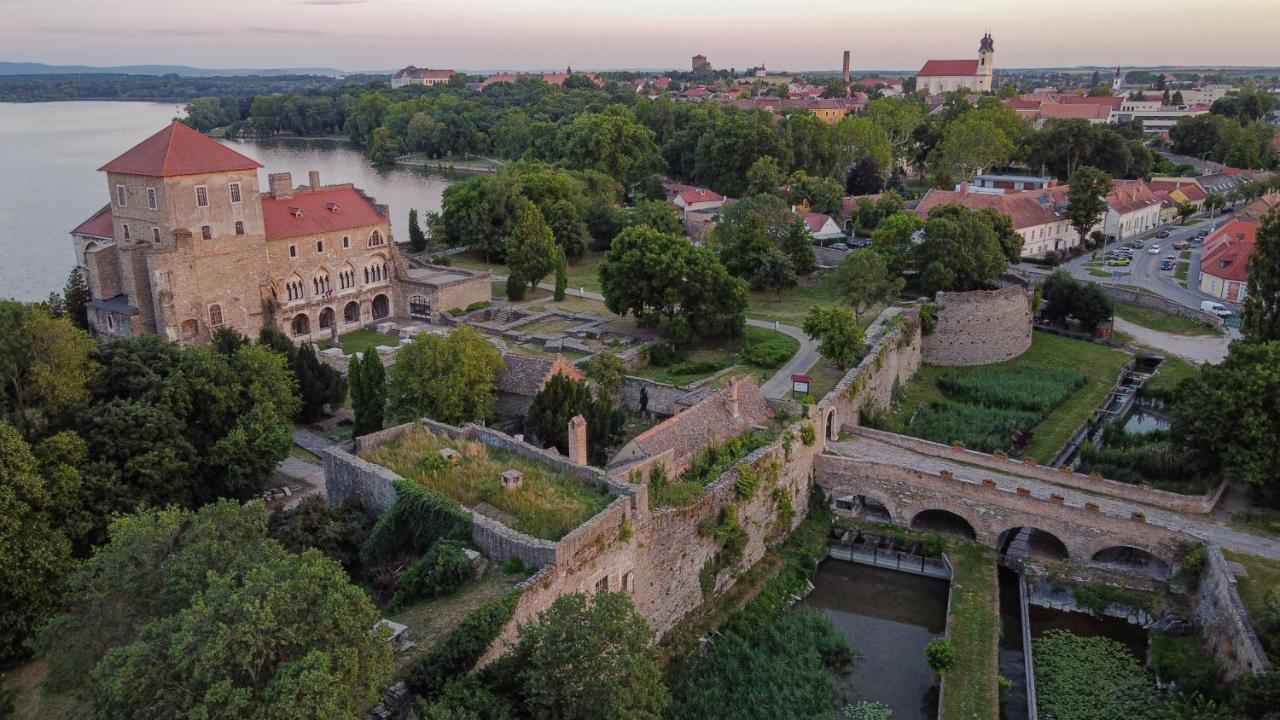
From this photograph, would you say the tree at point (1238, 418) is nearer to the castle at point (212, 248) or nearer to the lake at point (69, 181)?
the castle at point (212, 248)

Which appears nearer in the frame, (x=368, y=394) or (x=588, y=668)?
(x=588, y=668)

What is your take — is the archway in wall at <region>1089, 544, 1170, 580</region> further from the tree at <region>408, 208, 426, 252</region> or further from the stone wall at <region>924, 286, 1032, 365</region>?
the tree at <region>408, 208, 426, 252</region>

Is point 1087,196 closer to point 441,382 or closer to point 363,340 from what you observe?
point 363,340

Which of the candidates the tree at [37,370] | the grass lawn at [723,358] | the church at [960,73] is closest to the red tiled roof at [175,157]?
the tree at [37,370]

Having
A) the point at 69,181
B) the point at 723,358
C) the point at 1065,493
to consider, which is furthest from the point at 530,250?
the point at 69,181

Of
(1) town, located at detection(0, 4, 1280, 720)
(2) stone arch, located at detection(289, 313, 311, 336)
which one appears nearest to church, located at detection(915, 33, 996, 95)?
(1) town, located at detection(0, 4, 1280, 720)

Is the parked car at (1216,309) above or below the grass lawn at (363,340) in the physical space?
above

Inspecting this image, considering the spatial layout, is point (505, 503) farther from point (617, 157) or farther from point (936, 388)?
point (617, 157)
